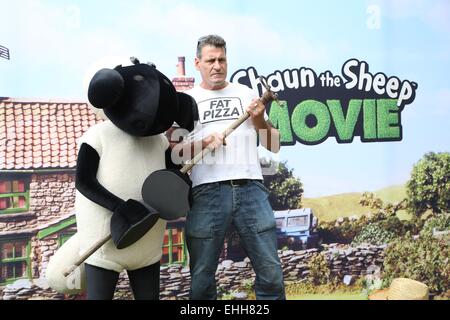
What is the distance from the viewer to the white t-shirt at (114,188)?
7.22ft

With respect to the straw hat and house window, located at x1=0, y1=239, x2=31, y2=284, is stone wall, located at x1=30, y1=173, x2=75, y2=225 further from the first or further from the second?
the straw hat

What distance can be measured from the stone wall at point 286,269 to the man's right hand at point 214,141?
0.87 metres

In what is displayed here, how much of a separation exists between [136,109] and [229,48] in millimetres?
968

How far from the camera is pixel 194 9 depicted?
9.62ft

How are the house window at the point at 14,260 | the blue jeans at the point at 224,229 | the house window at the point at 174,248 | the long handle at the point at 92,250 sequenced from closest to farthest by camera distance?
the long handle at the point at 92,250 → the blue jeans at the point at 224,229 → the house window at the point at 14,260 → the house window at the point at 174,248

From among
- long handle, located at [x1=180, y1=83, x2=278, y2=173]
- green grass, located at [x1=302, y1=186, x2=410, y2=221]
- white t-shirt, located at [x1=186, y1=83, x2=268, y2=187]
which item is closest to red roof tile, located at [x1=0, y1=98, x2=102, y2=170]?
white t-shirt, located at [x1=186, y1=83, x2=268, y2=187]

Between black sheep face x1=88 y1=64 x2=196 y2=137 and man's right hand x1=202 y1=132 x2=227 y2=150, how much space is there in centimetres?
22

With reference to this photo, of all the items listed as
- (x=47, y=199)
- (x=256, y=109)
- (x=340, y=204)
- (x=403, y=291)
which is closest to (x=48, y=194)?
(x=47, y=199)

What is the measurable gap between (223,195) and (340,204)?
2.93 feet

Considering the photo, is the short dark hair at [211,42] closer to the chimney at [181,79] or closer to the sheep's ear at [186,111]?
the sheep's ear at [186,111]

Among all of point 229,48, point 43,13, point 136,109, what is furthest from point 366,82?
point 43,13

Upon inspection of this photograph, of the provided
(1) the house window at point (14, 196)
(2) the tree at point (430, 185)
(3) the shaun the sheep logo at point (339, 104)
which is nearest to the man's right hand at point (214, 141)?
(3) the shaun the sheep logo at point (339, 104)

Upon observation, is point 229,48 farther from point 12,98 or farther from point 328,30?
point 12,98

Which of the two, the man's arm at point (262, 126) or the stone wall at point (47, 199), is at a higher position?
the man's arm at point (262, 126)
